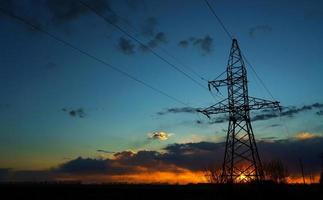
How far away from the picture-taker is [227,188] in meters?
41.0

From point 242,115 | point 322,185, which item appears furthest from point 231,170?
point 322,185

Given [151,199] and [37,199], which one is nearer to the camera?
[37,199]

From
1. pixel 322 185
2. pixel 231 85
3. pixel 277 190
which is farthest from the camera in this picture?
pixel 322 185

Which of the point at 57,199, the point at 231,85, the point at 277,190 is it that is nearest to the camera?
the point at 57,199

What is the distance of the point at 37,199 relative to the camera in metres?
38.1

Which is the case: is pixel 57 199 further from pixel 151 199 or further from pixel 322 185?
pixel 322 185

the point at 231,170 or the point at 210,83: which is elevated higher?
the point at 210,83

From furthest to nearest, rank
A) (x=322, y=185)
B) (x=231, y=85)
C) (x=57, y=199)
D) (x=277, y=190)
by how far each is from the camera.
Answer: (x=322, y=185) → (x=277, y=190) → (x=231, y=85) → (x=57, y=199)

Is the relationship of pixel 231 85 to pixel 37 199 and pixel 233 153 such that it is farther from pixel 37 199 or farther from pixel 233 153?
pixel 37 199

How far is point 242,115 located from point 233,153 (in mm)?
3875

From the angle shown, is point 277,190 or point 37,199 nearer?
point 37,199

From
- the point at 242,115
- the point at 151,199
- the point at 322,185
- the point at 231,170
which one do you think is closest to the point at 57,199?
the point at 151,199

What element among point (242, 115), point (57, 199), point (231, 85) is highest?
point (231, 85)

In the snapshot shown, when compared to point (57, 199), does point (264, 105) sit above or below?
above
